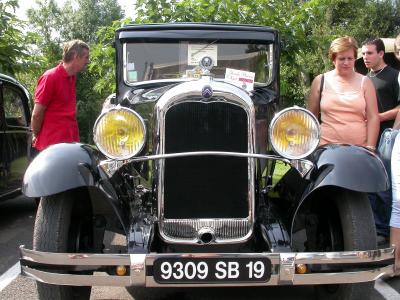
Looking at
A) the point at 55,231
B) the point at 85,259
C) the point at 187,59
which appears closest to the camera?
the point at 85,259

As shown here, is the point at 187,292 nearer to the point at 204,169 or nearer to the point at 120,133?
the point at 204,169

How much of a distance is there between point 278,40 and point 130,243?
7.72 ft

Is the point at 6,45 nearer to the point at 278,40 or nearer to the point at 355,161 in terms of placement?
the point at 278,40

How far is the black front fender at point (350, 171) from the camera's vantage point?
2824 mm

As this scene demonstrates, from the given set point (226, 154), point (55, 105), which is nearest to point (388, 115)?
point (226, 154)

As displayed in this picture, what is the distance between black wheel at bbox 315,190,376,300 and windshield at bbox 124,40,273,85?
150 cm

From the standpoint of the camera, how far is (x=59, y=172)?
2.84 metres

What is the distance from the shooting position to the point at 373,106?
4.05 m

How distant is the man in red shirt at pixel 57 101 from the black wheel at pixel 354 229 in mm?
2651

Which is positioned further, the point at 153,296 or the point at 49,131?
the point at 49,131

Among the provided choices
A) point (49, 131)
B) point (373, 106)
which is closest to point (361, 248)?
point (373, 106)

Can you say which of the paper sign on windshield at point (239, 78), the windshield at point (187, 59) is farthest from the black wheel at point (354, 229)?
the windshield at point (187, 59)

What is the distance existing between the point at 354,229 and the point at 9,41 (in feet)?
20.8

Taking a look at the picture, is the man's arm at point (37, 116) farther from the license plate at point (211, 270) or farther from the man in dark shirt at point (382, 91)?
the man in dark shirt at point (382, 91)
